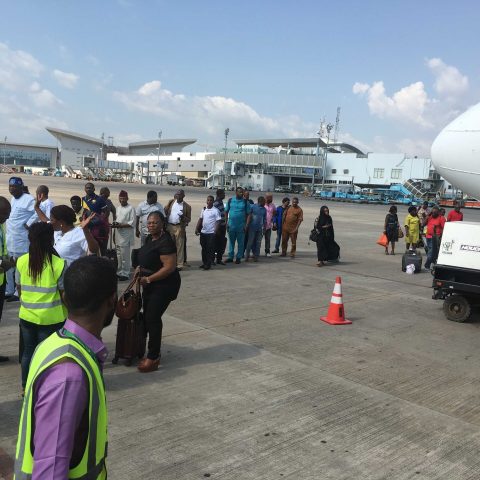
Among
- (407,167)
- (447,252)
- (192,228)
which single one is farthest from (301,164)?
(447,252)

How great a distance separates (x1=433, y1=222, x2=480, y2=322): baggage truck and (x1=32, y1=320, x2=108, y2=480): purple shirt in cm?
688

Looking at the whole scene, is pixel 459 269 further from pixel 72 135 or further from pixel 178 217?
pixel 72 135

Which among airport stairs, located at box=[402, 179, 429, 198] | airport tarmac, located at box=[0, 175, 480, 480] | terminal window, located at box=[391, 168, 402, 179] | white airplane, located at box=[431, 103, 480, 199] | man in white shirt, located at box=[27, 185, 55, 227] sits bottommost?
airport tarmac, located at box=[0, 175, 480, 480]

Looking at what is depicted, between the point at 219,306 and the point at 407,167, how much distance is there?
3154 inches

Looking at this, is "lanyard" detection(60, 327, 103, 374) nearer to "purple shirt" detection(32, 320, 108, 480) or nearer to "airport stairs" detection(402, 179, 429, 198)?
"purple shirt" detection(32, 320, 108, 480)

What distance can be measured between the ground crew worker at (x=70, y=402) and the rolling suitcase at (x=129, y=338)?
3446 millimetres

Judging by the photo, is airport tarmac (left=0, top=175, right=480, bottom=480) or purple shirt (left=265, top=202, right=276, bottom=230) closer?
airport tarmac (left=0, top=175, right=480, bottom=480)

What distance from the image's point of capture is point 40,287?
13.1ft

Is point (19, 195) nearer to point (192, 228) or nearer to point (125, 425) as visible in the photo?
point (125, 425)

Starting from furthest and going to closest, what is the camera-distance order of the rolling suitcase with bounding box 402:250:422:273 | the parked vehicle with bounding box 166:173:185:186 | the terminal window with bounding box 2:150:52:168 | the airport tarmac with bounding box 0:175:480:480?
1. the terminal window with bounding box 2:150:52:168
2. the parked vehicle with bounding box 166:173:185:186
3. the rolling suitcase with bounding box 402:250:422:273
4. the airport tarmac with bounding box 0:175:480:480

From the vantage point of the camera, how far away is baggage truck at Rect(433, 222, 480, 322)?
7367 millimetres

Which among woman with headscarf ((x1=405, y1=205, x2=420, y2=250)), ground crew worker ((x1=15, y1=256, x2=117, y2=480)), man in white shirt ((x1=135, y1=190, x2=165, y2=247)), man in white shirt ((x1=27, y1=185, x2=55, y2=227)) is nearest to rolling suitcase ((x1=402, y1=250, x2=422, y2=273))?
woman with headscarf ((x1=405, y1=205, x2=420, y2=250))

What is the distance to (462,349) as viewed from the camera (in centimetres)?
621

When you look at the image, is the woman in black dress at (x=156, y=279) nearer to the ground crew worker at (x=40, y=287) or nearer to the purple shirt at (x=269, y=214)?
the ground crew worker at (x=40, y=287)
